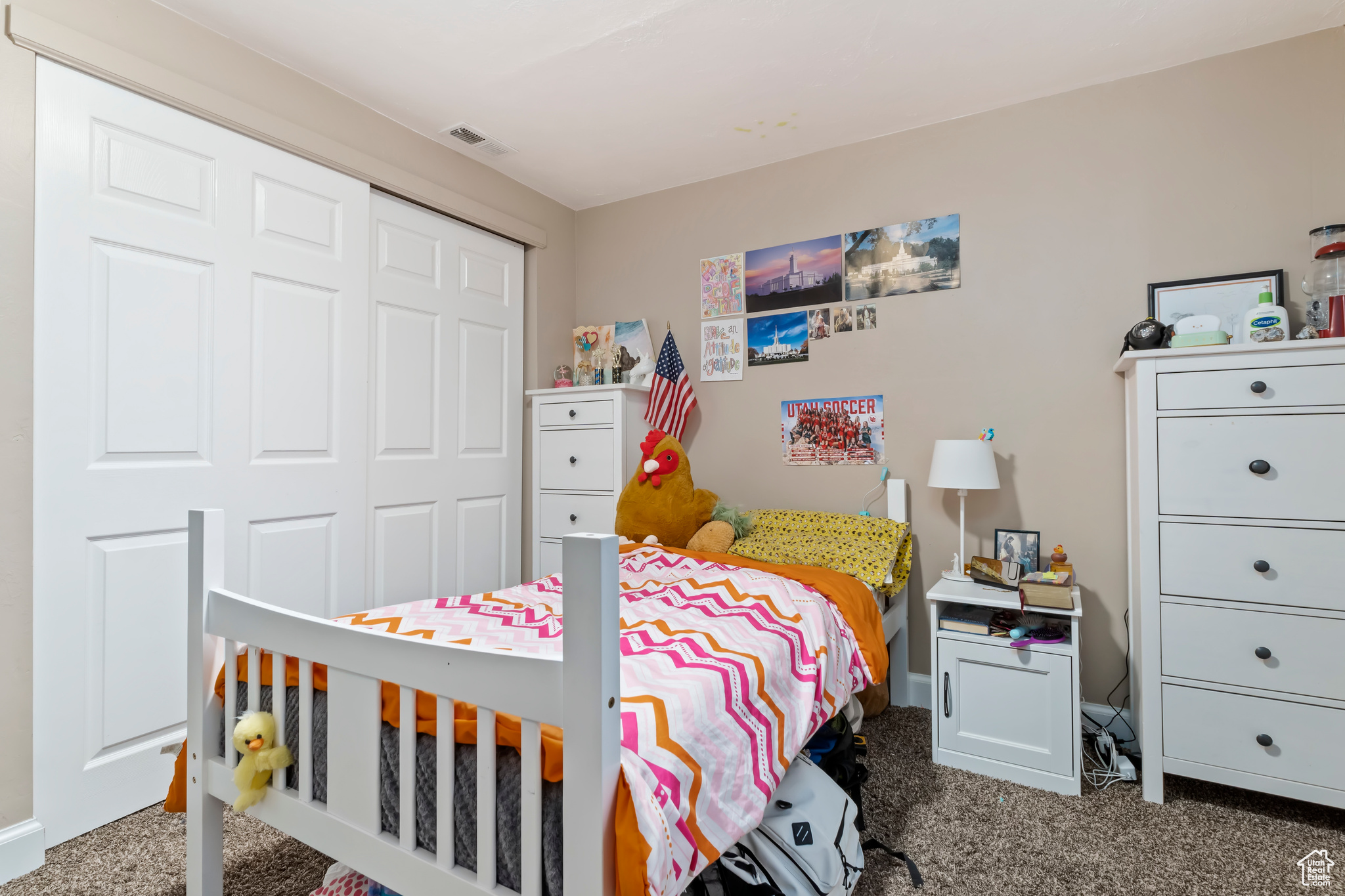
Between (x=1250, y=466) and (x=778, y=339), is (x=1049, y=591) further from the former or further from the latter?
(x=778, y=339)

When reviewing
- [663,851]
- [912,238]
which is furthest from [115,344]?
[912,238]

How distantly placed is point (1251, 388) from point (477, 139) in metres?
2.87

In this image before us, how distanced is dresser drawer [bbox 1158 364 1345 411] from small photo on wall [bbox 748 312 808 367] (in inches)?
53.5

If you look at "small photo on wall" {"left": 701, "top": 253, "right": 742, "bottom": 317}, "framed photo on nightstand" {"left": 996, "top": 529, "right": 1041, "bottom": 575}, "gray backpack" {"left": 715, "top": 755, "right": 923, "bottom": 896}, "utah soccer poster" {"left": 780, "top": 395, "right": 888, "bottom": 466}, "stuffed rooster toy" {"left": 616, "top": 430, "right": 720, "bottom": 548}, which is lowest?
"gray backpack" {"left": 715, "top": 755, "right": 923, "bottom": 896}

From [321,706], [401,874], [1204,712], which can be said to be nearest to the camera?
[401,874]

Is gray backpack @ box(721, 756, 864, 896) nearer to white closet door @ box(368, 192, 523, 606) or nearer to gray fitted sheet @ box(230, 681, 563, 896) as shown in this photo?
gray fitted sheet @ box(230, 681, 563, 896)

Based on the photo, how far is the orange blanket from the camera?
0.86 metres

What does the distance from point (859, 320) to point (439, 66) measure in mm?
1883

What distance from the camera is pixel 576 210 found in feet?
11.7

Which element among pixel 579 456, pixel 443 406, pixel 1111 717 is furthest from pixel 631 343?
pixel 1111 717

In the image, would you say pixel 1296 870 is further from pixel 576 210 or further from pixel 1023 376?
pixel 576 210

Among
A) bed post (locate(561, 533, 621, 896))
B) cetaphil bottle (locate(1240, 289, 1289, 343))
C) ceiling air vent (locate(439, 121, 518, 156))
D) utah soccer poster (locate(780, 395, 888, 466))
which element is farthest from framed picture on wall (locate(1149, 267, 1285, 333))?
ceiling air vent (locate(439, 121, 518, 156))

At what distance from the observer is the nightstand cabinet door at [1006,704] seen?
6.45 feet

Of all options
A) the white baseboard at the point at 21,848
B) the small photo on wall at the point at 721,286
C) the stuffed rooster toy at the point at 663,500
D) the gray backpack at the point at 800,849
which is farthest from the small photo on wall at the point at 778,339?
the white baseboard at the point at 21,848
